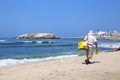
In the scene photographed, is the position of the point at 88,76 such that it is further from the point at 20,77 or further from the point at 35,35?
the point at 35,35

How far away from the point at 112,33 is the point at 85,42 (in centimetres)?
17770

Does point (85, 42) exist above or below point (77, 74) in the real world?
above

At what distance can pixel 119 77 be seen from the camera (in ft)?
33.2

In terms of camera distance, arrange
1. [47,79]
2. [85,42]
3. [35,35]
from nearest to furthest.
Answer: [47,79] → [85,42] → [35,35]

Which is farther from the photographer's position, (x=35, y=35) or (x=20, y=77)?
(x=35, y=35)

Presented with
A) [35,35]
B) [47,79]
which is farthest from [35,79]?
[35,35]

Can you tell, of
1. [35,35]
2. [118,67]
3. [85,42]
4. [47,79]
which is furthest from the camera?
[35,35]

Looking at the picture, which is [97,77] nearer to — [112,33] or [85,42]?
[85,42]

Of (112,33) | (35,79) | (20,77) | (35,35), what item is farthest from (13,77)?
(112,33)

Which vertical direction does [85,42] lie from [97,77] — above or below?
above

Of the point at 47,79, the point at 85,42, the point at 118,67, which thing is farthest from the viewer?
the point at 85,42

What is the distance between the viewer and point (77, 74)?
10.8 meters

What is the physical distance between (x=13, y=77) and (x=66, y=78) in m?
1.94

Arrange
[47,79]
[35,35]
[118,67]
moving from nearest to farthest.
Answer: [47,79] < [118,67] < [35,35]
